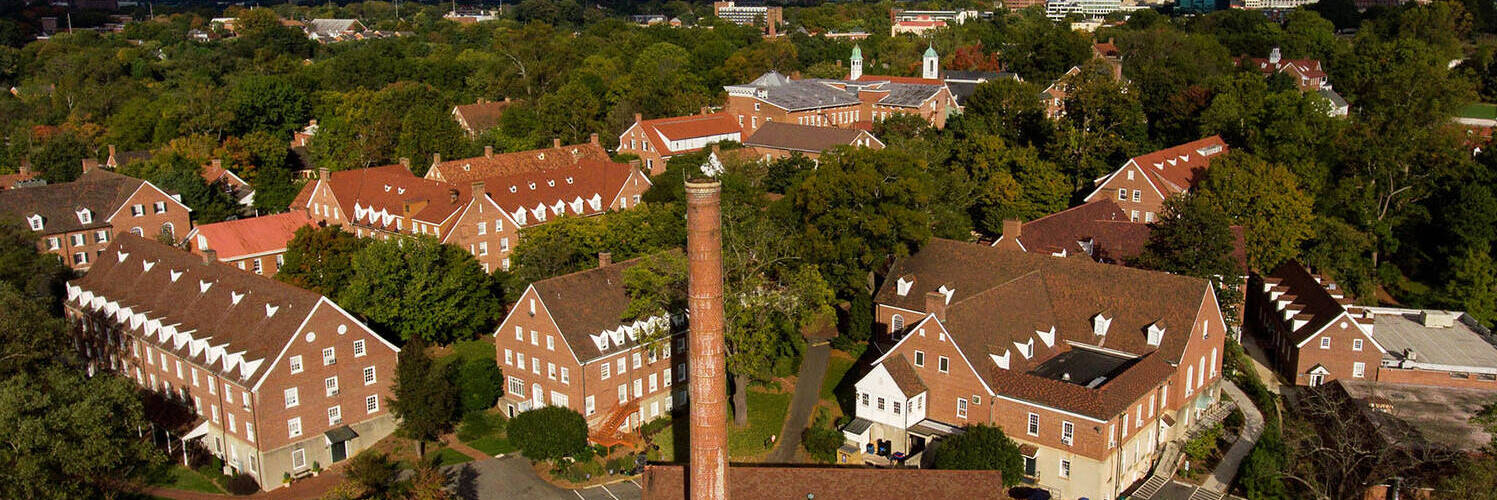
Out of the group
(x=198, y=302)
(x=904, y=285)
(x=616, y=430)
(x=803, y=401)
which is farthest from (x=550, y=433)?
(x=198, y=302)

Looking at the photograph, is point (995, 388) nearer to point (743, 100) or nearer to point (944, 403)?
point (944, 403)

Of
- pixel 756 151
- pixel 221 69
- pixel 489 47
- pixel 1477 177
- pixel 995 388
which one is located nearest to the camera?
pixel 995 388

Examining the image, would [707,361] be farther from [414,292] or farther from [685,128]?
[685,128]

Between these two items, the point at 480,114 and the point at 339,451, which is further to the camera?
the point at 480,114

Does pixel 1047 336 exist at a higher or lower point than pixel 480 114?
lower

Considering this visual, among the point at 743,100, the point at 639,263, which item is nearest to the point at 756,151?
the point at 743,100

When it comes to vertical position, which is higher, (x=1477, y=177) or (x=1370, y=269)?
(x=1477, y=177)

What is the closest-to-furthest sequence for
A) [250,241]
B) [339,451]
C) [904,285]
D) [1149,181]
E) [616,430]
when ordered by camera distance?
[339,451] → [616,430] → [904,285] → [250,241] → [1149,181]

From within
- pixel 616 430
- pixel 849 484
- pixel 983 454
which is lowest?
pixel 616 430
